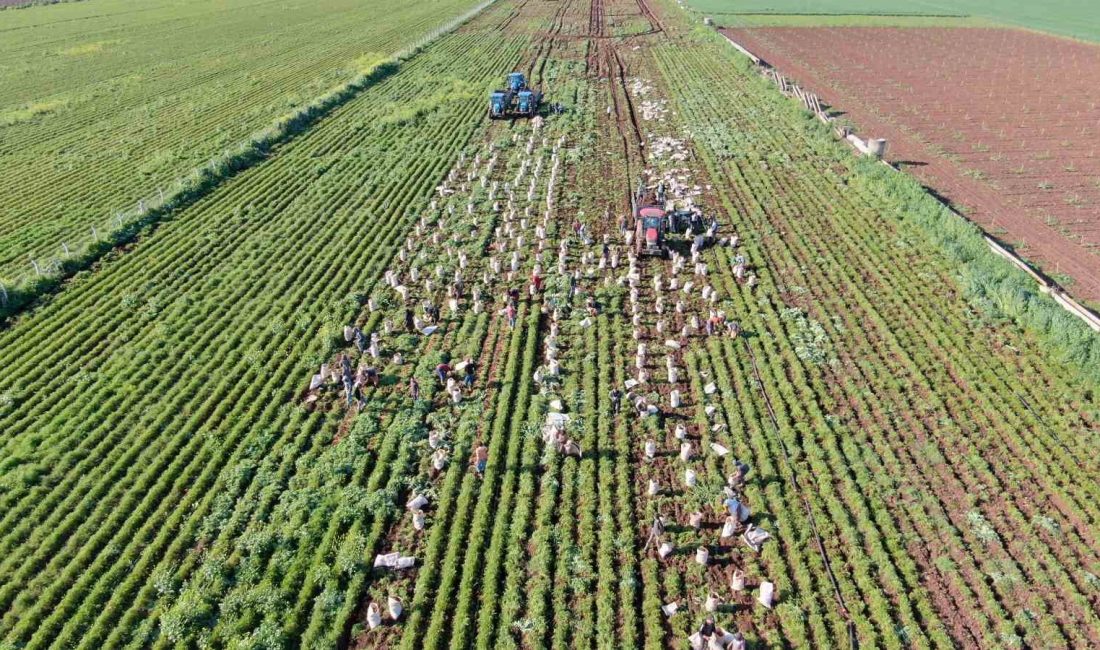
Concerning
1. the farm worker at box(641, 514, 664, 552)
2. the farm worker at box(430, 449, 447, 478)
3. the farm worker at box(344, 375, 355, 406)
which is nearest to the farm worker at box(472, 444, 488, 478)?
the farm worker at box(430, 449, 447, 478)

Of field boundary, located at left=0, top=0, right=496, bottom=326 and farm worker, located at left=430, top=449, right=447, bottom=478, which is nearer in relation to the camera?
farm worker, located at left=430, top=449, right=447, bottom=478

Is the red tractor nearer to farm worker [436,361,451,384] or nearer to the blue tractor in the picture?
farm worker [436,361,451,384]

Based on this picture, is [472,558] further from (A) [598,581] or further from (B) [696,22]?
(B) [696,22]

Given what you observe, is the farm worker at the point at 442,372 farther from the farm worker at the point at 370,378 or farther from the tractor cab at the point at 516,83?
the tractor cab at the point at 516,83

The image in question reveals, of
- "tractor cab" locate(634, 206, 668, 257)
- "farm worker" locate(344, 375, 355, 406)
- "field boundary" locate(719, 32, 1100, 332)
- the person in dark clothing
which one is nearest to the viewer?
the person in dark clothing

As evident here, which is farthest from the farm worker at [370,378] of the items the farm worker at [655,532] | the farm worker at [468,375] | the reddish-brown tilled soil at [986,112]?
the reddish-brown tilled soil at [986,112]

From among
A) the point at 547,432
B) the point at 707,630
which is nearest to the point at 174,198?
the point at 547,432

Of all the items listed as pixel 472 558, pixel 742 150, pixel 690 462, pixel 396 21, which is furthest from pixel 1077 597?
pixel 396 21
